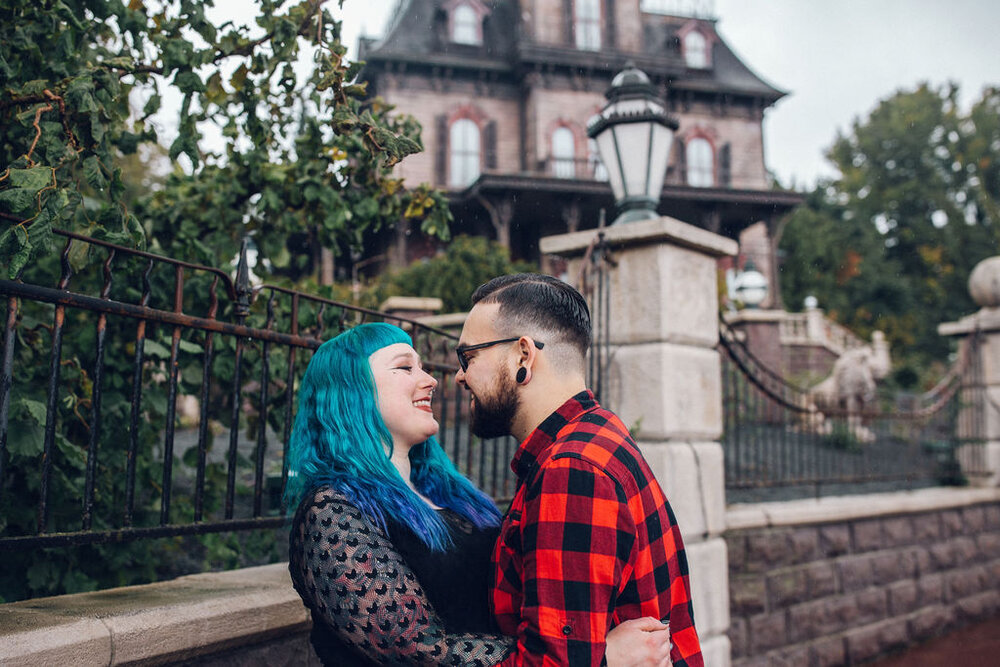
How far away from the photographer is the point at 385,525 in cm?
192

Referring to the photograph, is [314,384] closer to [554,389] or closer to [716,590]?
[554,389]

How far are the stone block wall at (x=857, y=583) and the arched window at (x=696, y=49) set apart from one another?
20170mm

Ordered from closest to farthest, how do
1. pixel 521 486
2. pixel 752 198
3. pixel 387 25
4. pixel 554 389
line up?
pixel 521 486 < pixel 554 389 < pixel 752 198 < pixel 387 25

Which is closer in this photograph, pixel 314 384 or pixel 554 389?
pixel 554 389

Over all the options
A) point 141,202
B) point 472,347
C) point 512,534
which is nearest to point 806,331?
point 141,202

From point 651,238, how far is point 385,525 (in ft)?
8.96

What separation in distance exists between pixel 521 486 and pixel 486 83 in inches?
859

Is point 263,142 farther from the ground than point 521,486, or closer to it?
farther from the ground

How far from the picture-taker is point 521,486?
186 centimetres

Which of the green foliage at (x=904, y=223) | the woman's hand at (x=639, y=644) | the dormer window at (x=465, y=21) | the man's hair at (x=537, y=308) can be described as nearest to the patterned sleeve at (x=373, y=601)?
the woman's hand at (x=639, y=644)

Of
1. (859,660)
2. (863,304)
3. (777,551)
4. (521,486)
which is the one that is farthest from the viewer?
(863,304)

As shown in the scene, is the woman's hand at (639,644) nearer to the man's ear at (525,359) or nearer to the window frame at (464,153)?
the man's ear at (525,359)

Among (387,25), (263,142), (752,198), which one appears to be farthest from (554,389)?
(387,25)

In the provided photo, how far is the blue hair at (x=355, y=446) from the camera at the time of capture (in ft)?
6.47
